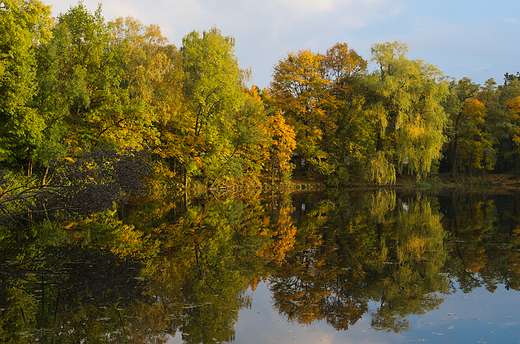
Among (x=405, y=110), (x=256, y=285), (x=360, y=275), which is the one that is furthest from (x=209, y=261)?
(x=405, y=110)

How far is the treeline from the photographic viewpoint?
64.4 ft

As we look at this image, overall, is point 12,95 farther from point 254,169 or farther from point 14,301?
point 254,169

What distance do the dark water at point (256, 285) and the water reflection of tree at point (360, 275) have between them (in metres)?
0.03

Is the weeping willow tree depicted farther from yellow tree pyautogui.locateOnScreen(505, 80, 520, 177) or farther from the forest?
yellow tree pyautogui.locateOnScreen(505, 80, 520, 177)

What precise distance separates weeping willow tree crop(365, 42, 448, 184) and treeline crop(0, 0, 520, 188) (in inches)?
5.1

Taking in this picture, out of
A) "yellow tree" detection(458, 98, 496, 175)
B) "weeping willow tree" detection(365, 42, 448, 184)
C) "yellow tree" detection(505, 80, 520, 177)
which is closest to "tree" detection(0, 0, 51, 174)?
"weeping willow tree" detection(365, 42, 448, 184)

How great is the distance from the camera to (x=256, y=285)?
6605mm

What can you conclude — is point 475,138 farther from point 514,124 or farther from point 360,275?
point 360,275

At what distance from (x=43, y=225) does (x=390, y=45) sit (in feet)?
113

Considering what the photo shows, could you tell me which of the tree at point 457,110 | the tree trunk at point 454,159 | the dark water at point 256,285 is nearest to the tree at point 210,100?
the dark water at point 256,285

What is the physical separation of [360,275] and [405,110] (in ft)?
105

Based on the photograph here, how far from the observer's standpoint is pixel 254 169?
3428cm

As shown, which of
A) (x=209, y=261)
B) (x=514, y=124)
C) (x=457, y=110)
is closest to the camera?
(x=209, y=261)

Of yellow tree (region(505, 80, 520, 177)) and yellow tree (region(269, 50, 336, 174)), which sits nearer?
yellow tree (region(269, 50, 336, 174))
